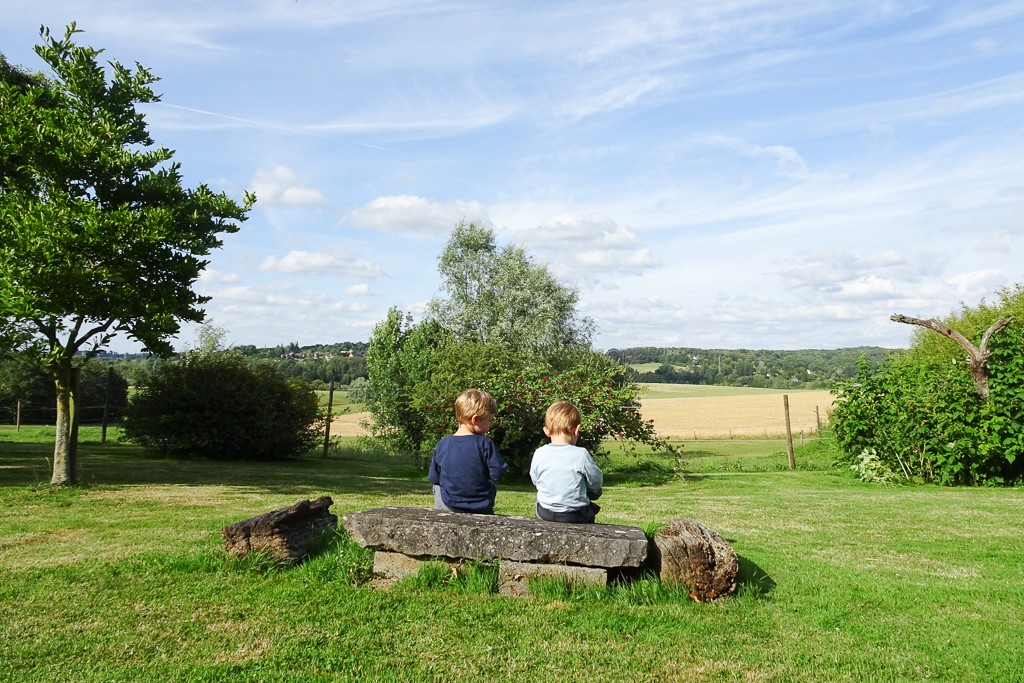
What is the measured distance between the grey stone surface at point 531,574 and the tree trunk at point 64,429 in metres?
10.7

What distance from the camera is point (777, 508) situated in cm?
1150

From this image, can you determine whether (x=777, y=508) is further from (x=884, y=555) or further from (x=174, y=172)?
(x=174, y=172)

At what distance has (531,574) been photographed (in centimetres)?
589

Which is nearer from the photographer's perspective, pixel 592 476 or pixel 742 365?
pixel 592 476

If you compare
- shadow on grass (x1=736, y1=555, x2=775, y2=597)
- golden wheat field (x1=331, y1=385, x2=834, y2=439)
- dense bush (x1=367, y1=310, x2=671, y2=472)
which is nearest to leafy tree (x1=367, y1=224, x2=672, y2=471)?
dense bush (x1=367, y1=310, x2=671, y2=472)

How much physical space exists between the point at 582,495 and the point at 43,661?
3961mm

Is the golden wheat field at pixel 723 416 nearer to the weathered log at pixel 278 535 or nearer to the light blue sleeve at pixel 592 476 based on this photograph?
the light blue sleeve at pixel 592 476

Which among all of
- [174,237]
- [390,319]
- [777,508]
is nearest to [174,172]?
[174,237]

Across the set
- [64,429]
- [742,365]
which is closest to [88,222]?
[64,429]

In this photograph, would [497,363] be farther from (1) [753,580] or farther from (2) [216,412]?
(1) [753,580]

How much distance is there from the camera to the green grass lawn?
14.8 ft

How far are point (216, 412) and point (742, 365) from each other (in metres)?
94.6

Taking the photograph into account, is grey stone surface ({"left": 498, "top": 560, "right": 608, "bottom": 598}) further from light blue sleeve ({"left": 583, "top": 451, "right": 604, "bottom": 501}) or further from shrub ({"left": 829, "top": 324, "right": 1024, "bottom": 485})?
shrub ({"left": 829, "top": 324, "right": 1024, "bottom": 485})

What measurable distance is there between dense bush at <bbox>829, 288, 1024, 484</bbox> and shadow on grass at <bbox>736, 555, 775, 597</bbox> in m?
11.7
